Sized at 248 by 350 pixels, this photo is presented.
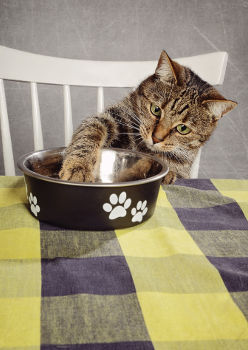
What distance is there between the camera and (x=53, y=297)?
36cm

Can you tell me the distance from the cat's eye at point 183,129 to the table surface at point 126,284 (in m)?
0.37

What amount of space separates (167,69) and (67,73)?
0.34m

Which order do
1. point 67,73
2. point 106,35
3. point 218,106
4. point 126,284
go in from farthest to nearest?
point 106,35 < point 67,73 < point 218,106 < point 126,284

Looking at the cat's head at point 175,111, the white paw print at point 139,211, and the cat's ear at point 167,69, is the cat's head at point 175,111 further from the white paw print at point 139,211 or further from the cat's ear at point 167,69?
the white paw print at point 139,211

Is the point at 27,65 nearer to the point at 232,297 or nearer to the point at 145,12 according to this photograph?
the point at 145,12

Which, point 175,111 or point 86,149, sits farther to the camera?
point 175,111

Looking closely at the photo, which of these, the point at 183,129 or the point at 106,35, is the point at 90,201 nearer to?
the point at 183,129

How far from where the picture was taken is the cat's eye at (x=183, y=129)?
0.92 metres

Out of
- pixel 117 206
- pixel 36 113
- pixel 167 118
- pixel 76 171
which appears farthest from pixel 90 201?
pixel 36 113

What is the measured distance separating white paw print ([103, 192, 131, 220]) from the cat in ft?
1.15

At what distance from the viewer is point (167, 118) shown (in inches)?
36.0

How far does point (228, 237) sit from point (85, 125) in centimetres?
50

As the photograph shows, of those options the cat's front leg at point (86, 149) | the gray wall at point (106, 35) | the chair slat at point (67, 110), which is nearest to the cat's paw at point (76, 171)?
the cat's front leg at point (86, 149)

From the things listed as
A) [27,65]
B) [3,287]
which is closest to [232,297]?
[3,287]
